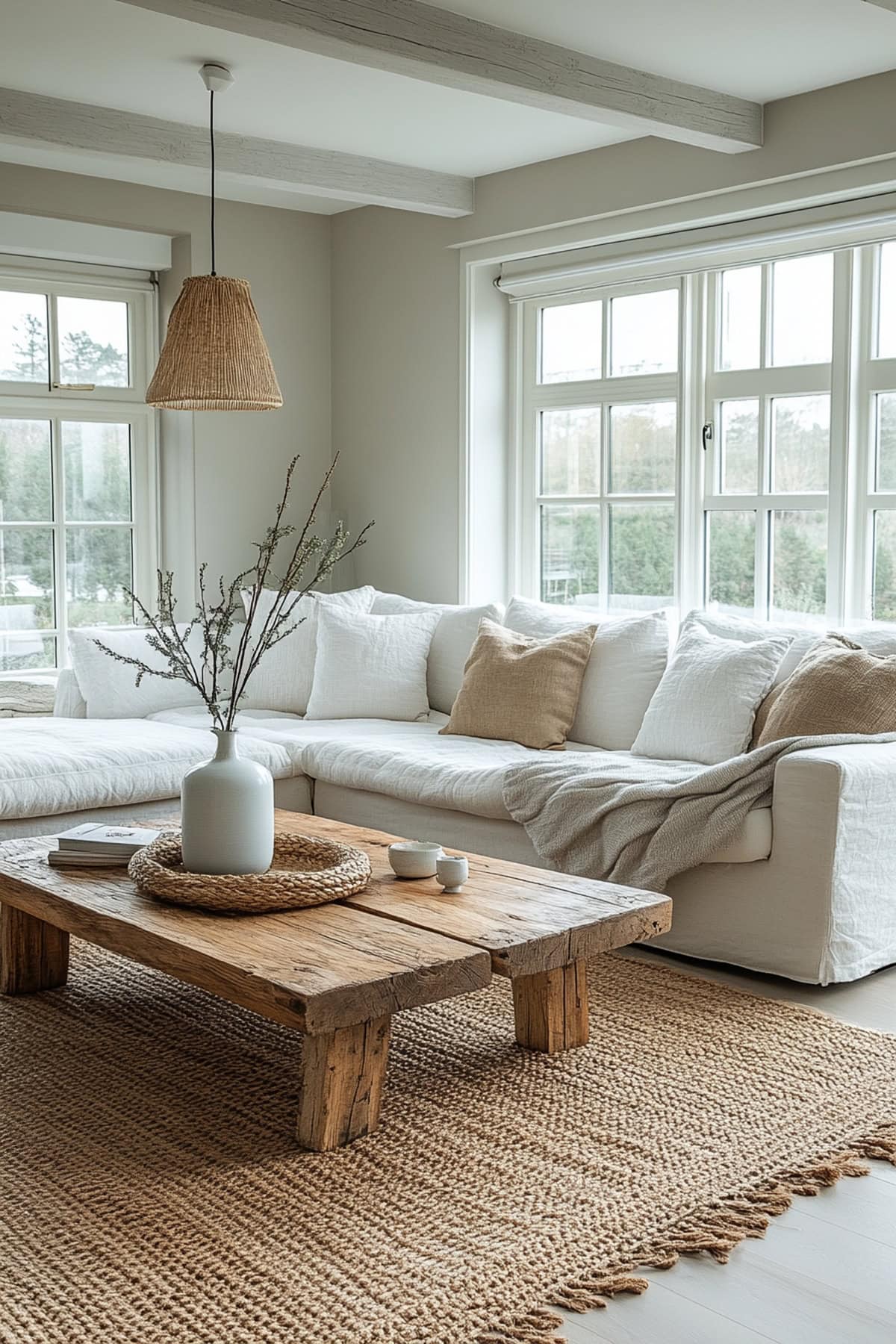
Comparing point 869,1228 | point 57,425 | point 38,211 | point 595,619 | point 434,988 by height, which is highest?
point 38,211

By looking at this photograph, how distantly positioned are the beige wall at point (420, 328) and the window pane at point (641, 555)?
0.69m

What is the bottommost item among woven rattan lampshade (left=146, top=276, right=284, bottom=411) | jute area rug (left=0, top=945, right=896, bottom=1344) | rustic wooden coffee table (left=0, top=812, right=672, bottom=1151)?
jute area rug (left=0, top=945, right=896, bottom=1344)

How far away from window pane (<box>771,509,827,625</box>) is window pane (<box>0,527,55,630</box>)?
2.91 m

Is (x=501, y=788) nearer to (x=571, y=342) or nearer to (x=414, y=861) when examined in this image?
(x=414, y=861)

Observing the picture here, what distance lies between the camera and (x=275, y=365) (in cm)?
597

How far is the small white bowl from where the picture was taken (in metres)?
2.97

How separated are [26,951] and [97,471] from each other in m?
2.94

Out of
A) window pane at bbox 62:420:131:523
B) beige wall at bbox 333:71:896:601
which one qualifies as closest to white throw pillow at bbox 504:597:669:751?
beige wall at bbox 333:71:896:601

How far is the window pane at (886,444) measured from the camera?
4340mm

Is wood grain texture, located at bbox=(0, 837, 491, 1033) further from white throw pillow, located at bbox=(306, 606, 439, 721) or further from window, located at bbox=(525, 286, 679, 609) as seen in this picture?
window, located at bbox=(525, 286, 679, 609)

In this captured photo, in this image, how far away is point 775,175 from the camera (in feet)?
14.3

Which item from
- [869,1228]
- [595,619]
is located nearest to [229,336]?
[595,619]

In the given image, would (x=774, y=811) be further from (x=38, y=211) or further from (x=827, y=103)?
(x=38, y=211)

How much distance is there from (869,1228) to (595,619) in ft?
9.10
